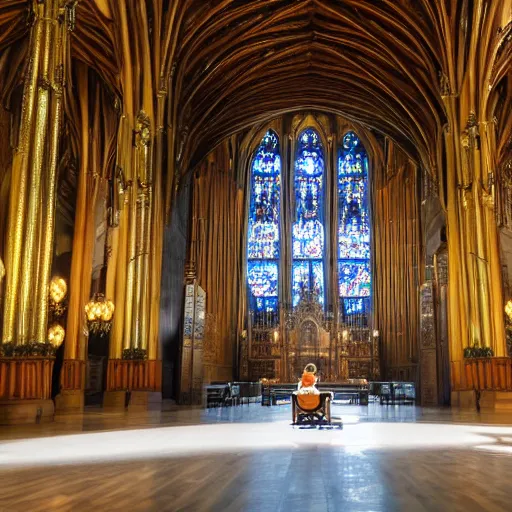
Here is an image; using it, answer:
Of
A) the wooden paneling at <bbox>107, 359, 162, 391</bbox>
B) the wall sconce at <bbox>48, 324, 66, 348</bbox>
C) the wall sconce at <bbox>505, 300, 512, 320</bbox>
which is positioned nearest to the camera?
the wooden paneling at <bbox>107, 359, 162, 391</bbox>

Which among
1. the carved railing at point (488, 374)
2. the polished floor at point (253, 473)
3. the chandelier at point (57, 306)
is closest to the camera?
the polished floor at point (253, 473)

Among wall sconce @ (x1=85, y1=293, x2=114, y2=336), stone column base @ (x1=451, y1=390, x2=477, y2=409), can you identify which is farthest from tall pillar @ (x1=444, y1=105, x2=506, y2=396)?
wall sconce @ (x1=85, y1=293, x2=114, y2=336)

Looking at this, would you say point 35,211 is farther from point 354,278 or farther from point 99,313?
point 354,278

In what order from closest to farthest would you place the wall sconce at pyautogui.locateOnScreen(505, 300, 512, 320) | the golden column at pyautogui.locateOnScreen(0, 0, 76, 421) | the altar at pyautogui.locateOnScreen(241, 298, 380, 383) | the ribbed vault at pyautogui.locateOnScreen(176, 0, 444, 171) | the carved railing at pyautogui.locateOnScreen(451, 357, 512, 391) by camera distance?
1. the golden column at pyautogui.locateOnScreen(0, 0, 76, 421)
2. the carved railing at pyautogui.locateOnScreen(451, 357, 512, 391)
3. the wall sconce at pyautogui.locateOnScreen(505, 300, 512, 320)
4. the ribbed vault at pyautogui.locateOnScreen(176, 0, 444, 171)
5. the altar at pyautogui.locateOnScreen(241, 298, 380, 383)

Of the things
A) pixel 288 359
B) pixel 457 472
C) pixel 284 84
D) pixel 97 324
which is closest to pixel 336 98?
pixel 284 84

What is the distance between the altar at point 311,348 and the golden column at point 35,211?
18.5m

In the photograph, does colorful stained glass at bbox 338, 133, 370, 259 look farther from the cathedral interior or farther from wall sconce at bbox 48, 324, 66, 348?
wall sconce at bbox 48, 324, 66, 348

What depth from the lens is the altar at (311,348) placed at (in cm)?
2703

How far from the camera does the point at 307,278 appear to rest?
30.0 metres

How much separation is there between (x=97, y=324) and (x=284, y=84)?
13903 mm

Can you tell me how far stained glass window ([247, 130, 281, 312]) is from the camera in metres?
30.0

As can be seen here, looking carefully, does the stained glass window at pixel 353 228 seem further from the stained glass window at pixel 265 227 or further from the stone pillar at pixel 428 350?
the stone pillar at pixel 428 350

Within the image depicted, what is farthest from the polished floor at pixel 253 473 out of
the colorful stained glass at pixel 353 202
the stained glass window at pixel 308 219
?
the colorful stained glass at pixel 353 202

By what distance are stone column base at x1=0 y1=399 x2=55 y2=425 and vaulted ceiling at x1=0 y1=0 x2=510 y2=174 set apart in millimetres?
9711
